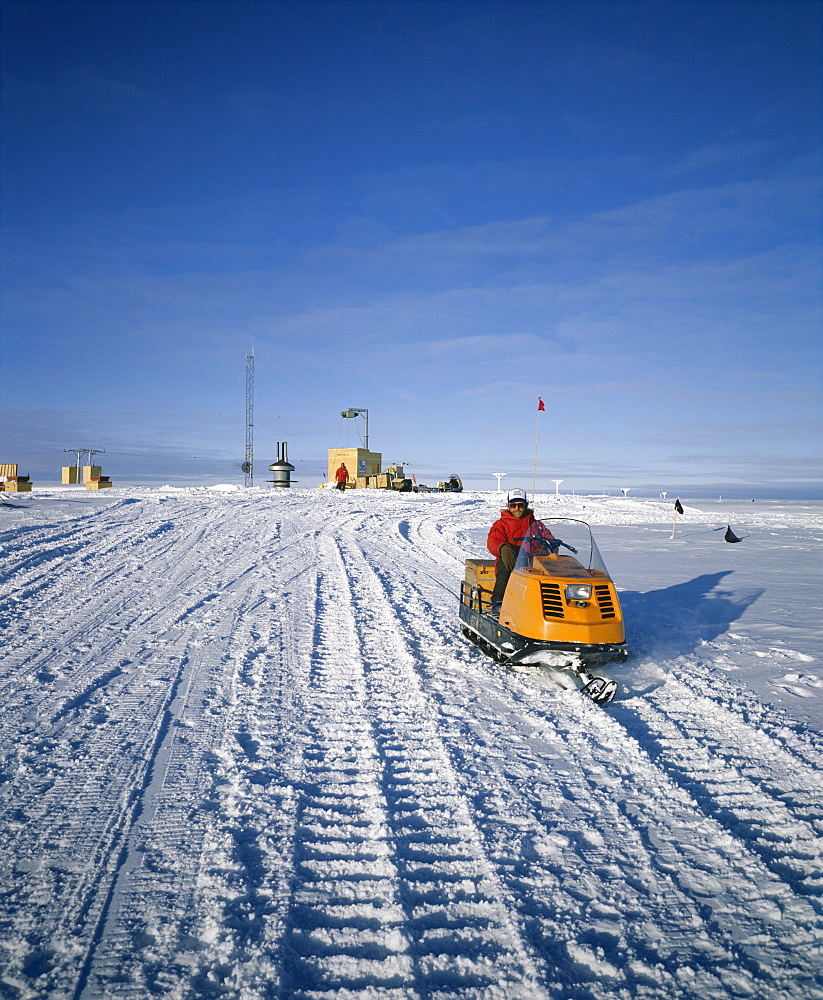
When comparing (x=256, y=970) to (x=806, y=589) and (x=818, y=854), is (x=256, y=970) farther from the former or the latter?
(x=806, y=589)

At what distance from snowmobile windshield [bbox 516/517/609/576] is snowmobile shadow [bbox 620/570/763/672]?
1420 mm

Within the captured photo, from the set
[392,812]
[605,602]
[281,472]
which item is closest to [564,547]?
[605,602]

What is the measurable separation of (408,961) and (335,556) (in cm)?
993

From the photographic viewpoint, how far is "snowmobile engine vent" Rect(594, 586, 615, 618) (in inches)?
197

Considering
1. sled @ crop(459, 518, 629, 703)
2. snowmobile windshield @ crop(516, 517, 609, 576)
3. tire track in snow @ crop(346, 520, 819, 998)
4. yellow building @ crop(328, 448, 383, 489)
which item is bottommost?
tire track in snow @ crop(346, 520, 819, 998)

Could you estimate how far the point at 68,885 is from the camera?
2.72 metres

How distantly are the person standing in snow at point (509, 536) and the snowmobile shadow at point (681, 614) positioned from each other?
5.32ft

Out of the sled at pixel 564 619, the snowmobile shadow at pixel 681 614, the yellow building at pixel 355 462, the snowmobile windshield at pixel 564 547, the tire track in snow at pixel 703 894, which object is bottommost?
the tire track in snow at pixel 703 894

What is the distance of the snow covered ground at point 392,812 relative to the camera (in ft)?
7.74

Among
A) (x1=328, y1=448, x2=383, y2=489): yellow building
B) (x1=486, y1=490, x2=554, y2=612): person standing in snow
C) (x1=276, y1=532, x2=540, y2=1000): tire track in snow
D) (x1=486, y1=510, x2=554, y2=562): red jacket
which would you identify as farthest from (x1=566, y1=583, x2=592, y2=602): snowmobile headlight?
(x1=328, y1=448, x2=383, y2=489): yellow building

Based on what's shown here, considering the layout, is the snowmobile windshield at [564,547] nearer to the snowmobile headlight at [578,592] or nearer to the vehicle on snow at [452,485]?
the snowmobile headlight at [578,592]

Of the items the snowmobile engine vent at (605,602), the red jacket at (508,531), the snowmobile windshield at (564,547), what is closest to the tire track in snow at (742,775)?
the snowmobile engine vent at (605,602)

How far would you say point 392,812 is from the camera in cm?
331

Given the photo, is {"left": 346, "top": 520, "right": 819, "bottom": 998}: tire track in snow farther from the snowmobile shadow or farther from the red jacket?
the snowmobile shadow
